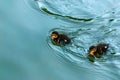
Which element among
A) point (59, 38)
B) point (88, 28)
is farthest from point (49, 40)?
point (88, 28)

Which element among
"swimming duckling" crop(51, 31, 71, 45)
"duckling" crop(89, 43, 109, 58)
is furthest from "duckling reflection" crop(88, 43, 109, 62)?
"swimming duckling" crop(51, 31, 71, 45)

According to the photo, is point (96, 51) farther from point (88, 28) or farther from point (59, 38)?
point (88, 28)

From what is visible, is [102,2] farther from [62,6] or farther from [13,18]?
[13,18]

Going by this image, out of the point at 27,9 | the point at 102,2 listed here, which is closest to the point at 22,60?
the point at 27,9

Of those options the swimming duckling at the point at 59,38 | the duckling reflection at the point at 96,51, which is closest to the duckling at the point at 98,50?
the duckling reflection at the point at 96,51

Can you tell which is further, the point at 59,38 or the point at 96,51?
the point at 59,38

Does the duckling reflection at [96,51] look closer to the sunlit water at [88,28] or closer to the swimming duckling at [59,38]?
the sunlit water at [88,28]

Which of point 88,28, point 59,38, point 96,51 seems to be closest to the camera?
point 96,51
